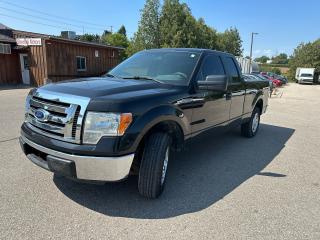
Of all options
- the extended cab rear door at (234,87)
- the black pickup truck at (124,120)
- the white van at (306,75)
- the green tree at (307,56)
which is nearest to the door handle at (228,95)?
the extended cab rear door at (234,87)

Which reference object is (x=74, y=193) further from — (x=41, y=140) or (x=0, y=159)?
(x=0, y=159)

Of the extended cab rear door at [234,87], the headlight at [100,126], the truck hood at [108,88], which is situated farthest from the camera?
the extended cab rear door at [234,87]

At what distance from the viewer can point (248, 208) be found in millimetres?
3432

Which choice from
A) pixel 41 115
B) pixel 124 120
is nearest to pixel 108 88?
pixel 124 120

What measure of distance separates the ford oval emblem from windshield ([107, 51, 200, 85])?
147 centimetres

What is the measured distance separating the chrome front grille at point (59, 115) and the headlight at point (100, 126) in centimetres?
8

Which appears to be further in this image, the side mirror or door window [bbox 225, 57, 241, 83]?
door window [bbox 225, 57, 241, 83]

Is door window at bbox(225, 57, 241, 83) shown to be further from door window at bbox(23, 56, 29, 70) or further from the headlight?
door window at bbox(23, 56, 29, 70)

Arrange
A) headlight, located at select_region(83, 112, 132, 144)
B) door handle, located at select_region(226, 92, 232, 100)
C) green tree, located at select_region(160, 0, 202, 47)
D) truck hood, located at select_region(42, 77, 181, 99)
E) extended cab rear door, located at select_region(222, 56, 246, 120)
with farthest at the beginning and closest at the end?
green tree, located at select_region(160, 0, 202, 47) → extended cab rear door, located at select_region(222, 56, 246, 120) → door handle, located at select_region(226, 92, 232, 100) → truck hood, located at select_region(42, 77, 181, 99) → headlight, located at select_region(83, 112, 132, 144)

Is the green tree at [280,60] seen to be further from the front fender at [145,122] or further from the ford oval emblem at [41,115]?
the ford oval emblem at [41,115]

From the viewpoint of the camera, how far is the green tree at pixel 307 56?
2216 inches

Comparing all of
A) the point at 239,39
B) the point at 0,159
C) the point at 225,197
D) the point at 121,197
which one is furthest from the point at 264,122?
→ the point at 239,39

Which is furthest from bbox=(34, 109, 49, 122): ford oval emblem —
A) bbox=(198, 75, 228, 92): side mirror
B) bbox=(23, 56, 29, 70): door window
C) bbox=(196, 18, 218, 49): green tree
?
bbox=(196, 18, 218, 49): green tree

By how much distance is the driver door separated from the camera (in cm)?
418
